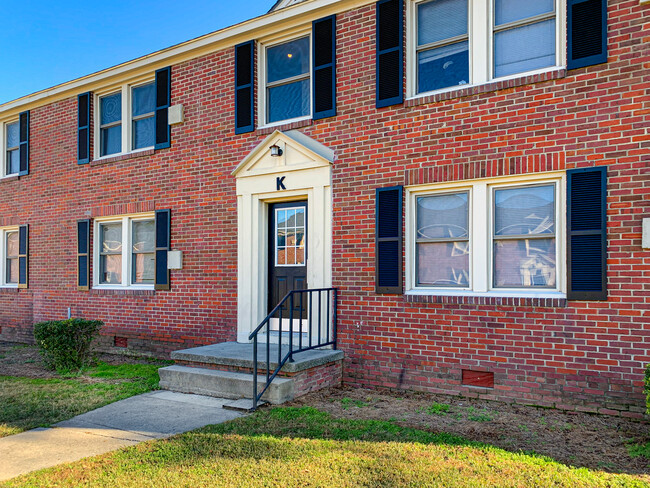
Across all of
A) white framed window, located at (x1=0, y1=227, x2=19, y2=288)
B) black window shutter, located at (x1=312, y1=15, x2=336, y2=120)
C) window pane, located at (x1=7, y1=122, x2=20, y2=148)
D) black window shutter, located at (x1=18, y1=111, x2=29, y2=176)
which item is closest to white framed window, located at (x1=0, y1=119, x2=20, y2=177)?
window pane, located at (x1=7, y1=122, x2=20, y2=148)

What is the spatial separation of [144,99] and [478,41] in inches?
229

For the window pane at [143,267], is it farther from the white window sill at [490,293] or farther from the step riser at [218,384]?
the white window sill at [490,293]

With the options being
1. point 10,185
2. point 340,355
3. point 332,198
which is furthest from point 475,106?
point 10,185

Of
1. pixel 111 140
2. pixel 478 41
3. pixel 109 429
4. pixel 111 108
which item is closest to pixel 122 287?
pixel 111 140

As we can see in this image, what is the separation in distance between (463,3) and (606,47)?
1793mm

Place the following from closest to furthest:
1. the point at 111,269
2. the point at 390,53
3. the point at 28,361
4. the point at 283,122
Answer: the point at 390,53, the point at 283,122, the point at 28,361, the point at 111,269

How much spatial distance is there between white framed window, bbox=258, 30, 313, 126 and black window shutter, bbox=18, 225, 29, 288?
19.9 feet

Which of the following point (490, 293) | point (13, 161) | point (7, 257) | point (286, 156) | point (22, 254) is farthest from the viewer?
point (7, 257)

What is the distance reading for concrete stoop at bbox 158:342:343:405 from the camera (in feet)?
19.6

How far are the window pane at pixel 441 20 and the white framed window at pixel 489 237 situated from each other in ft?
6.09

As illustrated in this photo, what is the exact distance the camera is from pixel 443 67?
6.56 m

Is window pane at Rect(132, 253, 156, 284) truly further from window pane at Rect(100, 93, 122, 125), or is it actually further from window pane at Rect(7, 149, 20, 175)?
window pane at Rect(7, 149, 20, 175)

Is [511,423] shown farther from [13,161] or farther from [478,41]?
[13,161]

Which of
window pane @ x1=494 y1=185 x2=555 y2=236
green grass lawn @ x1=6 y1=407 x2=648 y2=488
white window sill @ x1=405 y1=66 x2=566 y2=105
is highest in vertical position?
white window sill @ x1=405 y1=66 x2=566 y2=105
